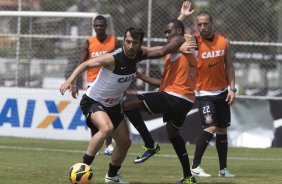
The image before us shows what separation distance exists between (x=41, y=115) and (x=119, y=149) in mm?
8349

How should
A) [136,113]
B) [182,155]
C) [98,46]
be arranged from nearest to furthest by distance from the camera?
1. [182,155]
2. [136,113]
3. [98,46]

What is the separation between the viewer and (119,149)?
10789 mm

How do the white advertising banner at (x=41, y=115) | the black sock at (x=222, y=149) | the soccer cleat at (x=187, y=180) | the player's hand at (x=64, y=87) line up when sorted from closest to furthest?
the player's hand at (x=64, y=87), the soccer cleat at (x=187, y=180), the black sock at (x=222, y=149), the white advertising banner at (x=41, y=115)

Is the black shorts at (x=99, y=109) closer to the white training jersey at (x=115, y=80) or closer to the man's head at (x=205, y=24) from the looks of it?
the white training jersey at (x=115, y=80)

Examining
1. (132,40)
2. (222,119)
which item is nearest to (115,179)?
(132,40)

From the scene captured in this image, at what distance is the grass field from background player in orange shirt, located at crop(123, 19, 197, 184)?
0.48 m

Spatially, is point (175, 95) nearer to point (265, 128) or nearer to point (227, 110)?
point (227, 110)

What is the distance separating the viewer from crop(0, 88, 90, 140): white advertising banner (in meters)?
18.8

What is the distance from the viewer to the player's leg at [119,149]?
10633 mm

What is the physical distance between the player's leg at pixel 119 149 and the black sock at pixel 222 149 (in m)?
1.99

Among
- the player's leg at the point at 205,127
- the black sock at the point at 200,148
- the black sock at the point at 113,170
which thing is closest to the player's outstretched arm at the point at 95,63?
the black sock at the point at 113,170

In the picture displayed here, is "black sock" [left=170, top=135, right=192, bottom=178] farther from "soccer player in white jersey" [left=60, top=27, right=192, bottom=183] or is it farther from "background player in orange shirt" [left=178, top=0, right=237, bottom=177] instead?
"background player in orange shirt" [left=178, top=0, right=237, bottom=177]

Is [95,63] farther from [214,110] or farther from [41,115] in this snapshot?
[41,115]

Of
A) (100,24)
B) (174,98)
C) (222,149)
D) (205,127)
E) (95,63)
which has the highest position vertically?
(95,63)
